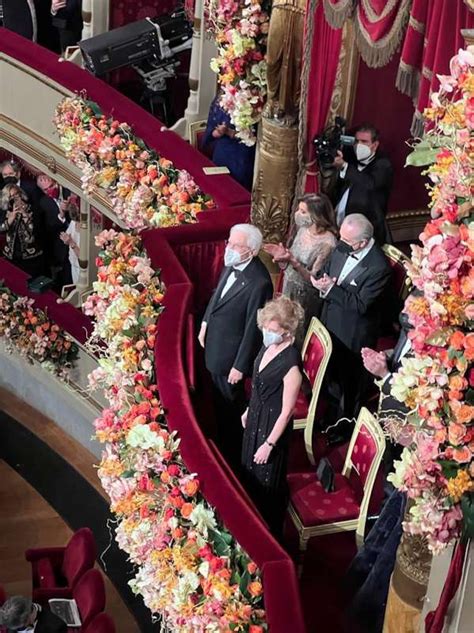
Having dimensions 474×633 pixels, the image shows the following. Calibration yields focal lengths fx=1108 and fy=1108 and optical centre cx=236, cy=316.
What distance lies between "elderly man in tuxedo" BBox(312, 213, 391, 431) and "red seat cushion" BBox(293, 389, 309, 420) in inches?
5.1

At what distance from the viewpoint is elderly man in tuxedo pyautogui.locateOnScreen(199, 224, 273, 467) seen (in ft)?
18.0

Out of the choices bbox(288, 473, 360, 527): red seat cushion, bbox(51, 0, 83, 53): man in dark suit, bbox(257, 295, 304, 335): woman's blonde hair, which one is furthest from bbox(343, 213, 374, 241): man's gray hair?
bbox(51, 0, 83, 53): man in dark suit

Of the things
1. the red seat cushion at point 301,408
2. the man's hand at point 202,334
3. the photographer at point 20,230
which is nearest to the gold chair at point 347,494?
the red seat cushion at point 301,408

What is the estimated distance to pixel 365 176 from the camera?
6.22m

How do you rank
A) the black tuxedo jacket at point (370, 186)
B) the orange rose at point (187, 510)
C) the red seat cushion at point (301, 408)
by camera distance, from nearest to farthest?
1. the orange rose at point (187, 510)
2. the red seat cushion at point (301, 408)
3. the black tuxedo jacket at point (370, 186)

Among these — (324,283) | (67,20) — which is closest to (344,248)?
(324,283)

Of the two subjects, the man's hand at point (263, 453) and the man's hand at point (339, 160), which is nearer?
the man's hand at point (263, 453)

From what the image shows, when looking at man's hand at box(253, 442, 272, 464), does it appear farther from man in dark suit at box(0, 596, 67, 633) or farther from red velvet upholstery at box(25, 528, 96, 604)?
red velvet upholstery at box(25, 528, 96, 604)

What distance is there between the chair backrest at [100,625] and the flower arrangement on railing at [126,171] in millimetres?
2574

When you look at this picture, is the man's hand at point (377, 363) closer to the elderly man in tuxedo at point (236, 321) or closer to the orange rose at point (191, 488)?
the elderly man in tuxedo at point (236, 321)

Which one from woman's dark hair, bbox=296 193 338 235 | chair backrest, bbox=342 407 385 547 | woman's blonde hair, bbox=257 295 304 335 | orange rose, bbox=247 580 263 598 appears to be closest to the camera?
orange rose, bbox=247 580 263 598

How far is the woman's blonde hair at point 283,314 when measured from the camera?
190 inches

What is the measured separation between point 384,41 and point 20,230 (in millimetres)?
5637

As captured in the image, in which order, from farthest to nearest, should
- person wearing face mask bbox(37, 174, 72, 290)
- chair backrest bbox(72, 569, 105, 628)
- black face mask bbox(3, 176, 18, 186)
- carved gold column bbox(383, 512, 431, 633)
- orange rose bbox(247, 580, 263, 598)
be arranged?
person wearing face mask bbox(37, 174, 72, 290), black face mask bbox(3, 176, 18, 186), chair backrest bbox(72, 569, 105, 628), orange rose bbox(247, 580, 263, 598), carved gold column bbox(383, 512, 431, 633)
